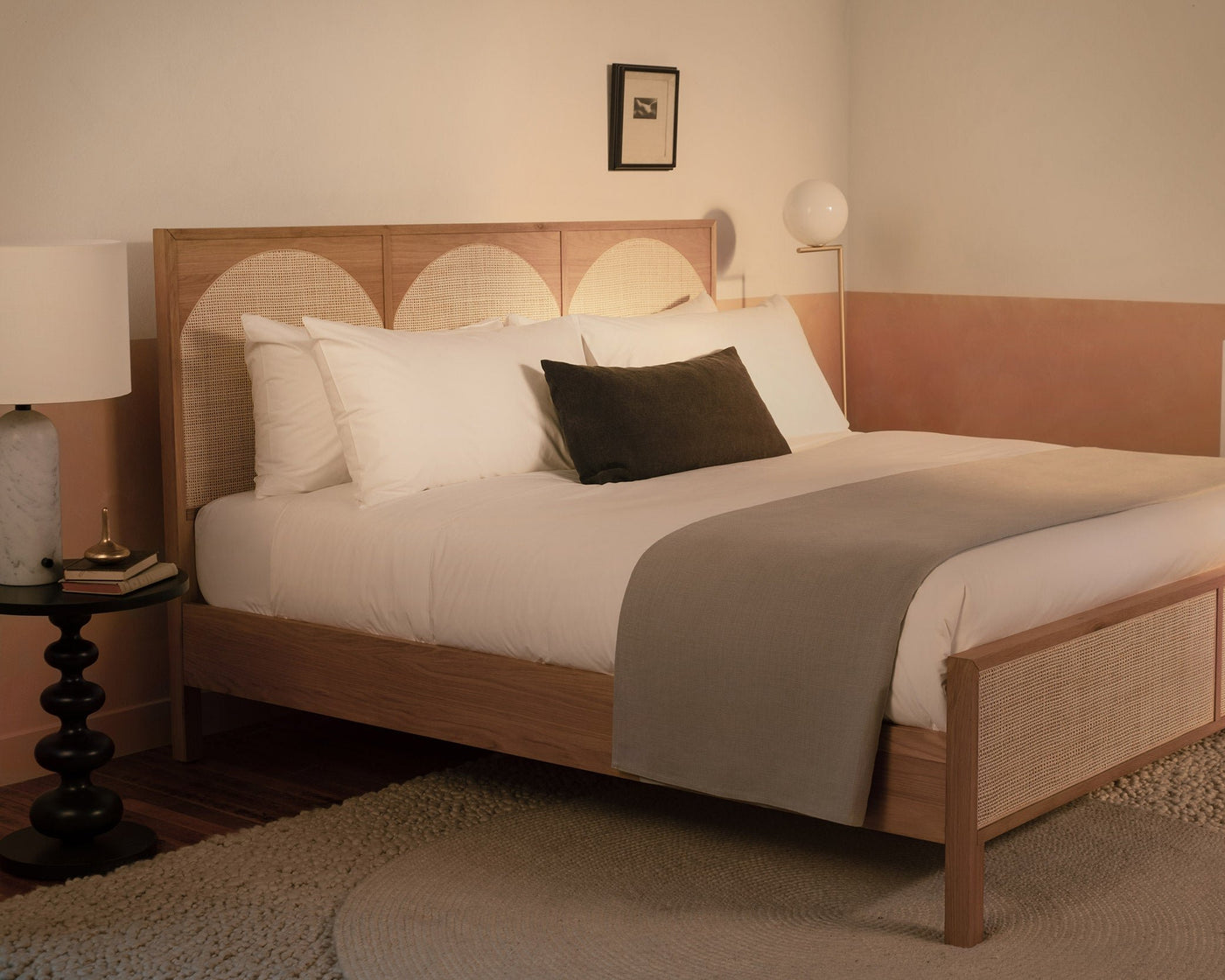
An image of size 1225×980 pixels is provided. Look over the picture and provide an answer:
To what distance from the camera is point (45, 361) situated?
9.30 feet

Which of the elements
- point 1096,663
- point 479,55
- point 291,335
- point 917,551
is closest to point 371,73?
point 479,55

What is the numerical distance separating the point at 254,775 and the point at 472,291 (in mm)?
1488

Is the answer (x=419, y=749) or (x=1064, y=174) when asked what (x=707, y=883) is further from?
(x=1064, y=174)

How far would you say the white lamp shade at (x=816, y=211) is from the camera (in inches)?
198

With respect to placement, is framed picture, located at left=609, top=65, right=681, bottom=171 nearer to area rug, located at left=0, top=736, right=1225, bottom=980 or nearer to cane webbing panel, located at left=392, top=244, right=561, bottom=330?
cane webbing panel, located at left=392, top=244, right=561, bottom=330

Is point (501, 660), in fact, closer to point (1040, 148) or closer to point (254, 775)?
point (254, 775)

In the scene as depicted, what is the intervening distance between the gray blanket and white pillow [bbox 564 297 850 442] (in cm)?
116

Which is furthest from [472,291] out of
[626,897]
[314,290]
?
[626,897]

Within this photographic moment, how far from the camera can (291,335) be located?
11.6 feet

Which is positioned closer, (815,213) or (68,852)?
(68,852)

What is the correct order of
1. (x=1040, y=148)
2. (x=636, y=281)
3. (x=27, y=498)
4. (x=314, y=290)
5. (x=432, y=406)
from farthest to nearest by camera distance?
1. (x=1040, y=148)
2. (x=636, y=281)
3. (x=314, y=290)
4. (x=432, y=406)
5. (x=27, y=498)

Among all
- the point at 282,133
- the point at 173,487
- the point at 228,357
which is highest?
the point at 282,133

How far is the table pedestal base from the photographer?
9.41 ft

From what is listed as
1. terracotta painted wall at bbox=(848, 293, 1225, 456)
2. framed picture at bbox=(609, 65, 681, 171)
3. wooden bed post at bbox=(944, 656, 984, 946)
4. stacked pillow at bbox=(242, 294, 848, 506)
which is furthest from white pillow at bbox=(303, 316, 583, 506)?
terracotta painted wall at bbox=(848, 293, 1225, 456)
